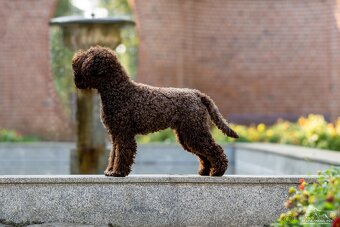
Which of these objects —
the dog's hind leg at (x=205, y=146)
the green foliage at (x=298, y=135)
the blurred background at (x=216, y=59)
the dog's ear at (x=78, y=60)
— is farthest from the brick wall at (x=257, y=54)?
the dog's ear at (x=78, y=60)

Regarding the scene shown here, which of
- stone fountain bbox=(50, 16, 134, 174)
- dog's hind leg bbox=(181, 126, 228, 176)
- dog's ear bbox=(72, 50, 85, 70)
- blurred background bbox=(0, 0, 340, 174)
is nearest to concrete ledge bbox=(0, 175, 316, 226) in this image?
dog's hind leg bbox=(181, 126, 228, 176)

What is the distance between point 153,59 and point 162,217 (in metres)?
9.92

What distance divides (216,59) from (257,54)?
92cm

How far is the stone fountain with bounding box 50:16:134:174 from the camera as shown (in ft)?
29.6

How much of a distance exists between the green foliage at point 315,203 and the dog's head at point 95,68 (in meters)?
1.66

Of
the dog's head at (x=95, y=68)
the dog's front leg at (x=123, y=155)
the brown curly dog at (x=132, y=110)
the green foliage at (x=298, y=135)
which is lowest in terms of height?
the green foliage at (x=298, y=135)

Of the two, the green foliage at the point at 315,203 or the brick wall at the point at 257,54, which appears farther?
the brick wall at the point at 257,54

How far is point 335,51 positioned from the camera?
14844 mm

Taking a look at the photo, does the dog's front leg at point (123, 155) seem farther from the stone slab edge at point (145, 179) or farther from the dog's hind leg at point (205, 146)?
the dog's hind leg at point (205, 146)

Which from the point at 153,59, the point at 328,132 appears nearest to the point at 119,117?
the point at 328,132

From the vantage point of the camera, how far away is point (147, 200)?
16.6 feet

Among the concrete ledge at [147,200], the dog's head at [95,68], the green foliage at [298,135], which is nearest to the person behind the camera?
the dog's head at [95,68]

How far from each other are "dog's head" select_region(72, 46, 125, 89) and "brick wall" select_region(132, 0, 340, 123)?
392 inches

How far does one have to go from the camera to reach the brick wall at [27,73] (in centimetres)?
1477
